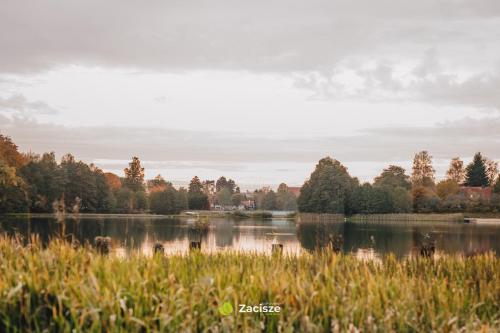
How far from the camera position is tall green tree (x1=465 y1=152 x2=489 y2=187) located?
130 metres

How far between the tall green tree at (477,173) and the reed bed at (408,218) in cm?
3391

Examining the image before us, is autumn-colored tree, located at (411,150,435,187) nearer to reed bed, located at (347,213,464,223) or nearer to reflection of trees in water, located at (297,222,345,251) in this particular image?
reed bed, located at (347,213,464,223)

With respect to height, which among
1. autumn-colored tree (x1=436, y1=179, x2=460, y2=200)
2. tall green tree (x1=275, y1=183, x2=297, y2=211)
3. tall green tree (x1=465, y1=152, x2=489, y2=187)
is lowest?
tall green tree (x1=275, y1=183, x2=297, y2=211)

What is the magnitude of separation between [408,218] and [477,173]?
138 ft

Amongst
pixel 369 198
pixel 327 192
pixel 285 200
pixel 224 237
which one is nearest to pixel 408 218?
pixel 369 198

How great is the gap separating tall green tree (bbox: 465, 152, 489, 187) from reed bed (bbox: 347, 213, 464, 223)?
111 ft

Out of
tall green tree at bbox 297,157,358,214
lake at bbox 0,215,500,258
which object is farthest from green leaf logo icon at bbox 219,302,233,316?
tall green tree at bbox 297,157,358,214

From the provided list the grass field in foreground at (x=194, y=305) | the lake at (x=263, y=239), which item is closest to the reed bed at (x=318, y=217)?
the lake at (x=263, y=239)

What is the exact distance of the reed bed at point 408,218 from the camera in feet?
318

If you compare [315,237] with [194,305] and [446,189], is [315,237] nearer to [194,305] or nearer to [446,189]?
[194,305]

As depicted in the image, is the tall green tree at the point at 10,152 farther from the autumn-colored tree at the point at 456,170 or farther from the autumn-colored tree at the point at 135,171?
the autumn-colored tree at the point at 456,170

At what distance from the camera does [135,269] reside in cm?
859

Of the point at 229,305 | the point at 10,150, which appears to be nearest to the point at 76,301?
the point at 229,305

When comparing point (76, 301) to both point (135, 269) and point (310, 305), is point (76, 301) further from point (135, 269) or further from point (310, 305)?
point (310, 305)
